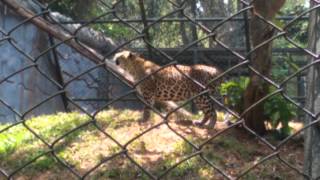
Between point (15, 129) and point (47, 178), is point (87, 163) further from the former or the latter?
point (15, 129)

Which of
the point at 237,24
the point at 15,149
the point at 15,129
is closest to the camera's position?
the point at 15,149

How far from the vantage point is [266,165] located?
15.1ft

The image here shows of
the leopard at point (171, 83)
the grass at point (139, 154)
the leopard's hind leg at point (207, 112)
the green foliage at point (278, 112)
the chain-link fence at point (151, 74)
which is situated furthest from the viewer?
the leopard at point (171, 83)

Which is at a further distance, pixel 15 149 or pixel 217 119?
pixel 217 119

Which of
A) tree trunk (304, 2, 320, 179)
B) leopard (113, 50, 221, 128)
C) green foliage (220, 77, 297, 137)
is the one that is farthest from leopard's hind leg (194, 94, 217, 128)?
tree trunk (304, 2, 320, 179)

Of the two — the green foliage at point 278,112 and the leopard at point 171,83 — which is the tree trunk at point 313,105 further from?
the leopard at point 171,83

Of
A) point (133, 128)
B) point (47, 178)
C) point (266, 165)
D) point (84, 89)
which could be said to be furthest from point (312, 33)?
point (84, 89)

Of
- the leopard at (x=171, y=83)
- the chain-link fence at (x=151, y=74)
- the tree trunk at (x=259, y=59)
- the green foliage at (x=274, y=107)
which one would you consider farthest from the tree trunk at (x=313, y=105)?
the leopard at (x=171, y=83)

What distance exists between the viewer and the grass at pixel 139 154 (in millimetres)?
4551

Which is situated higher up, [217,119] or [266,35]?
[266,35]

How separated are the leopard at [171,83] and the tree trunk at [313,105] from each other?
343cm

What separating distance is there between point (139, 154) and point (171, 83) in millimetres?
1420

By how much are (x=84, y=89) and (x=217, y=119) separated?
5487 mm

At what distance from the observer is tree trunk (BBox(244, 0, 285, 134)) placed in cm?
310
